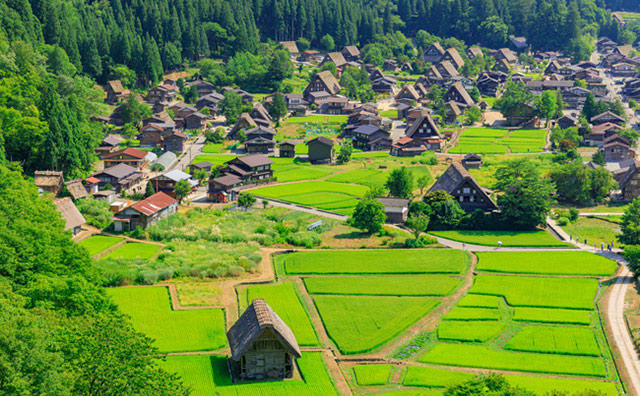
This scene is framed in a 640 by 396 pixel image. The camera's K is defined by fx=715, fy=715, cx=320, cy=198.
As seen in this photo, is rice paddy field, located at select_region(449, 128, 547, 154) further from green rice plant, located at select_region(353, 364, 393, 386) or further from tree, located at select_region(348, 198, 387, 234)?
green rice plant, located at select_region(353, 364, 393, 386)

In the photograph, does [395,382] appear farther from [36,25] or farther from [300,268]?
[36,25]

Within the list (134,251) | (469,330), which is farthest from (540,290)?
(134,251)

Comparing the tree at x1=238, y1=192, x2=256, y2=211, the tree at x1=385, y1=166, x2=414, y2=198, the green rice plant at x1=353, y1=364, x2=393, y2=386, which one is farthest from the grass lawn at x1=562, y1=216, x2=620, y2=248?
the green rice plant at x1=353, y1=364, x2=393, y2=386

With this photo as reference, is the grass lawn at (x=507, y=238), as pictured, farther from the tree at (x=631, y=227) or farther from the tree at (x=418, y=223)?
the tree at (x=631, y=227)

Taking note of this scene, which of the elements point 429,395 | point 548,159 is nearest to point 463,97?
point 548,159

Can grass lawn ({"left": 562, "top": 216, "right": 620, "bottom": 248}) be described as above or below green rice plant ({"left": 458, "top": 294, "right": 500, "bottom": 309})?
below
